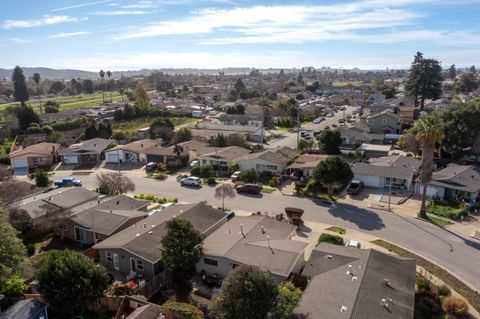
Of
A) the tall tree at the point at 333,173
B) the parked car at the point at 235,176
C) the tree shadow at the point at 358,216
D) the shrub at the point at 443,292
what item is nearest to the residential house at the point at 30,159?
the parked car at the point at 235,176

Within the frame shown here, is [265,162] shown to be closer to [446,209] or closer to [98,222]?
[446,209]

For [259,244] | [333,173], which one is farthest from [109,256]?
[333,173]

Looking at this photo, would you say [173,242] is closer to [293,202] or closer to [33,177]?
[293,202]

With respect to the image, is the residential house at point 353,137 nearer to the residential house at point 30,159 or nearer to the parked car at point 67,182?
the parked car at point 67,182

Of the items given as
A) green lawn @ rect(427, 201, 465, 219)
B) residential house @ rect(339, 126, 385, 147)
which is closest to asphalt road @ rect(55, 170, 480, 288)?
green lawn @ rect(427, 201, 465, 219)

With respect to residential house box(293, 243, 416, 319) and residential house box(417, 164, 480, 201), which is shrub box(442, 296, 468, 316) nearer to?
residential house box(293, 243, 416, 319)

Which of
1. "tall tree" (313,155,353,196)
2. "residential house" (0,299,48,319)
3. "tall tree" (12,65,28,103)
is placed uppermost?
"tall tree" (12,65,28,103)

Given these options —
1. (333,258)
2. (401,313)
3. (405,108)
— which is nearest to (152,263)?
(333,258)
